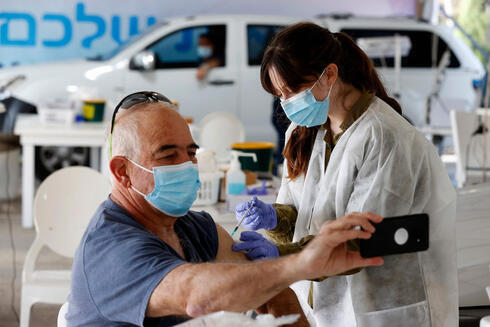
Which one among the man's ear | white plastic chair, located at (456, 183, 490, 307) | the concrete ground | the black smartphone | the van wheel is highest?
the man's ear

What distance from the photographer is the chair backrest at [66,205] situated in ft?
9.44

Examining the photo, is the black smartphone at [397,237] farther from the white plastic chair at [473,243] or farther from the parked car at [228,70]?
the parked car at [228,70]

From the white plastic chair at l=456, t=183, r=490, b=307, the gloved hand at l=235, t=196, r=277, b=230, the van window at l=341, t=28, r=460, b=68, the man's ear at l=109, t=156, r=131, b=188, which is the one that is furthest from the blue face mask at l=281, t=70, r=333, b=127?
the van window at l=341, t=28, r=460, b=68

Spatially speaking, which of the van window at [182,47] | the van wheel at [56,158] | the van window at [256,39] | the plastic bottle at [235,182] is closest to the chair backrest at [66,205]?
the plastic bottle at [235,182]

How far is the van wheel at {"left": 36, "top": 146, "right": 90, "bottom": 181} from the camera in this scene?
6.15 metres

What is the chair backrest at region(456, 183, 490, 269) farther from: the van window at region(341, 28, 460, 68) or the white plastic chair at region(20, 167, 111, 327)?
the van window at region(341, 28, 460, 68)

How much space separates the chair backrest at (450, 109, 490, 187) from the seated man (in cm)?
344

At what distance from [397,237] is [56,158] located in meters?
5.27

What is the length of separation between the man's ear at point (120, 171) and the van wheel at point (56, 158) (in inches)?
189

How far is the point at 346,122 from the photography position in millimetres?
1814

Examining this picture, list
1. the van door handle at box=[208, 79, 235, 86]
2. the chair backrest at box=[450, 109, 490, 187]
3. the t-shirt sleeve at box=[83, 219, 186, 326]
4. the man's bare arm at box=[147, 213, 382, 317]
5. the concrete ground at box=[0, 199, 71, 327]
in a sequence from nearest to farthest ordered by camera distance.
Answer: the man's bare arm at box=[147, 213, 382, 317] < the t-shirt sleeve at box=[83, 219, 186, 326] < the concrete ground at box=[0, 199, 71, 327] < the chair backrest at box=[450, 109, 490, 187] < the van door handle at box=[208, 79, 235, 86]

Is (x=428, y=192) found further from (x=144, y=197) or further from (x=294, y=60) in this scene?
(x=144, y=197)

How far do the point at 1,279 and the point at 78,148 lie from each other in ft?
7.80

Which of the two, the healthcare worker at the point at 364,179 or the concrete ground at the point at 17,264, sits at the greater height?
the healthcare worker at the point at 364,179
